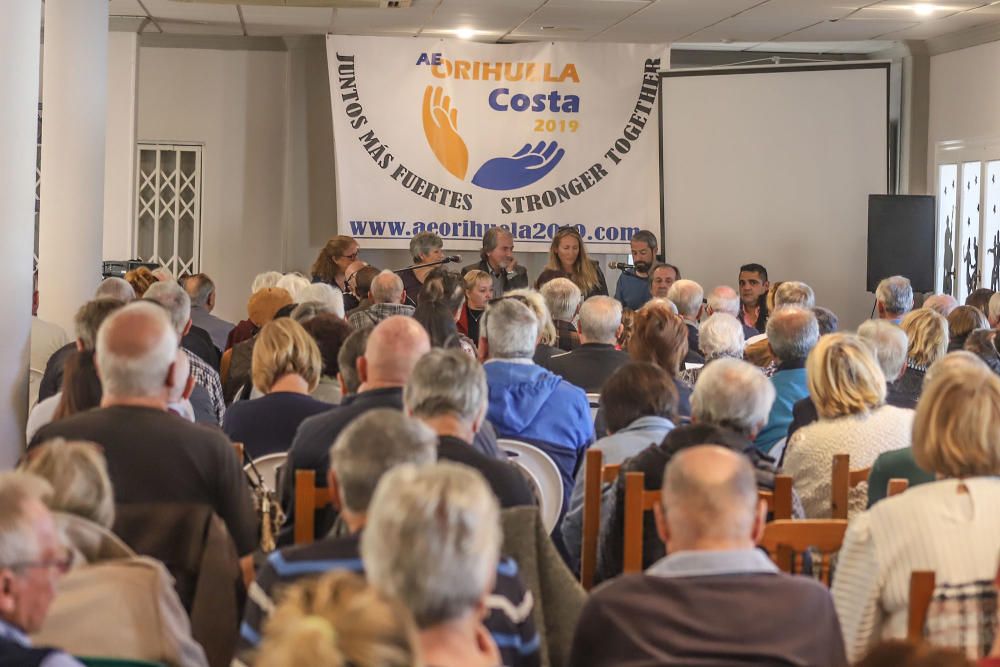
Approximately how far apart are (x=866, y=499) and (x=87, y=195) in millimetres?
5804

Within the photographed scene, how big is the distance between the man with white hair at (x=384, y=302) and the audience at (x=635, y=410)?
8.70 feet

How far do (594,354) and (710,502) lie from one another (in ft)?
10.3

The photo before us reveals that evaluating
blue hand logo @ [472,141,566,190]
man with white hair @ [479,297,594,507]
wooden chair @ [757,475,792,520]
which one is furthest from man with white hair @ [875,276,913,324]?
blue hand logo @ [472,141,566,190]

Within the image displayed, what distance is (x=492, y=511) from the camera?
170cm

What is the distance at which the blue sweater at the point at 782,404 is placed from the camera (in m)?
4.73

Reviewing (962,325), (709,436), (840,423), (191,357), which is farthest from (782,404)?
(191,357)

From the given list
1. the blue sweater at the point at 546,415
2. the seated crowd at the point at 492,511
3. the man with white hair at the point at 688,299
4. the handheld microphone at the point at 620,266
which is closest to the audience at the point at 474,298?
the man with white hair at the point at 688,299

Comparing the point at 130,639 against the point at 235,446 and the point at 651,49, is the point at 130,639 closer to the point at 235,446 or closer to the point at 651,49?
the point at 235,446

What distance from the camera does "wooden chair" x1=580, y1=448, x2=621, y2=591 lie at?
3262 mm

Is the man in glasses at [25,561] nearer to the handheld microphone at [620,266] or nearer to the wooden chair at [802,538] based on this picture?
the wooden chair at [802,538]

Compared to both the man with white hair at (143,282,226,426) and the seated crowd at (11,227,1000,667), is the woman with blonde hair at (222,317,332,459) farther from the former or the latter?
the man with white hair at (143,282,226,426)

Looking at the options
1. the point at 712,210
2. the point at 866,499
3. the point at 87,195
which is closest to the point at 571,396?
the point at 866,499

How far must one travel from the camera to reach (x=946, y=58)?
36.4 ft

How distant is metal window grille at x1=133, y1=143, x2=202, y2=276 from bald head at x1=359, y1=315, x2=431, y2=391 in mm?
7884
